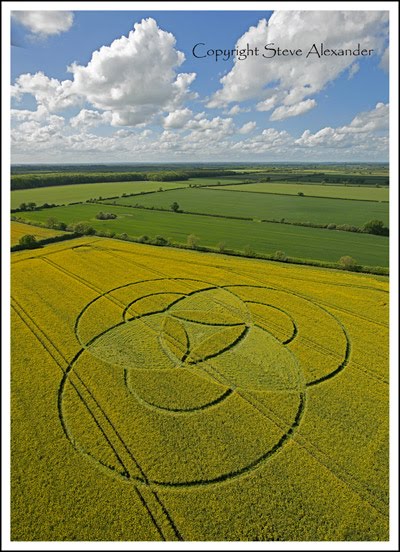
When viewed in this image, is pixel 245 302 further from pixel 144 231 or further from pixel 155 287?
pixel 144 231

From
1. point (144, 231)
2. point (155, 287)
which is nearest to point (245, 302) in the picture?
point (155, 287)

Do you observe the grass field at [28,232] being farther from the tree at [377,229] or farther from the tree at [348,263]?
the tree at [377,229]

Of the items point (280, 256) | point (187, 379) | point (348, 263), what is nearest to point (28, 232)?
point (280, 256)

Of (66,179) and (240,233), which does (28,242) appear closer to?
(240,233)

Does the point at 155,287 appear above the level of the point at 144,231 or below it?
below

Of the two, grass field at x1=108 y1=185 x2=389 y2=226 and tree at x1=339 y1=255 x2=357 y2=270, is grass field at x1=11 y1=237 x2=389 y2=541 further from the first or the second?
grass field at x1=108 y1=185 x2=389 y2=226

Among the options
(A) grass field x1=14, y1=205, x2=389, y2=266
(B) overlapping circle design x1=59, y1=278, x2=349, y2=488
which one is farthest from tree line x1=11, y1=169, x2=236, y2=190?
(B) overlapping circle design x1=59, y1=278, x2=349, y2=488

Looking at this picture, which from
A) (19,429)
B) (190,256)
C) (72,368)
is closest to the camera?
(19,429)
